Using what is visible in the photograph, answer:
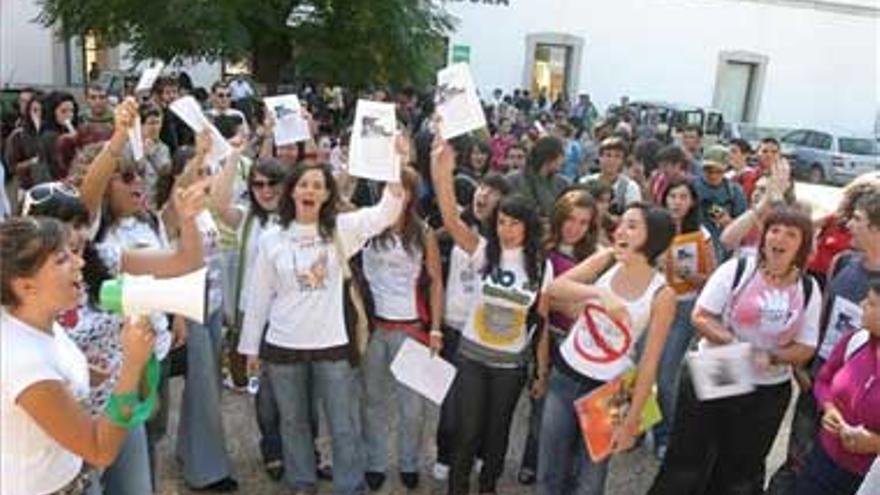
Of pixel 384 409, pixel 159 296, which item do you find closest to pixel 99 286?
pixel 159 296

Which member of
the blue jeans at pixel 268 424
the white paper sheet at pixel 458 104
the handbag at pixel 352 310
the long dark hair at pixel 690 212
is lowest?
the blue jeans at pixel 268 424

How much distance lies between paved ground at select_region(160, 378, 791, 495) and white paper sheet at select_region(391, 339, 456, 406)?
0.62m

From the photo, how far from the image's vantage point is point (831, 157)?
70.4ft

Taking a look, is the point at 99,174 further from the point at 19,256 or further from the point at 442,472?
the point at 442,472

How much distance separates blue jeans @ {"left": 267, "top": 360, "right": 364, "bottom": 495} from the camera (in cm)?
368

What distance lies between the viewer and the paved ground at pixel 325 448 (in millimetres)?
4129

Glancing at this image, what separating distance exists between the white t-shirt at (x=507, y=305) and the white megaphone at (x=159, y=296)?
199 centimetres

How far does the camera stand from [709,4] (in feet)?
85.1

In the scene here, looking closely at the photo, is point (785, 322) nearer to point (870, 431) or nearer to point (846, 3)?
point (870, 431)

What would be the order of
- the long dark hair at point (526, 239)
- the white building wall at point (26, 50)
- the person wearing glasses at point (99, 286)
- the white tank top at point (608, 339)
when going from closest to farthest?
the person wearing glasses at point (99, 286) → the white tank top at point (608, 339) → the long dark hair at point (526, 239) → the white building wall at point (26, 50)

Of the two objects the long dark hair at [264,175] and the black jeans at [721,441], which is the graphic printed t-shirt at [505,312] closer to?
the black jeans at [721,441]

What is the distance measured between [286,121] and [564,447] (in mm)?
2657

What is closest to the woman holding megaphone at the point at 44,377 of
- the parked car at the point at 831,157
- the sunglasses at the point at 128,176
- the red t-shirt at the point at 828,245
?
the sunglasses at the point at 128,176

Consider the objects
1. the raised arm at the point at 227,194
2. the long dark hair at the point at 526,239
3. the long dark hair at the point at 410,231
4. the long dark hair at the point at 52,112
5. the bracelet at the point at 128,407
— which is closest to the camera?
the bracelet at the point at 128,407
